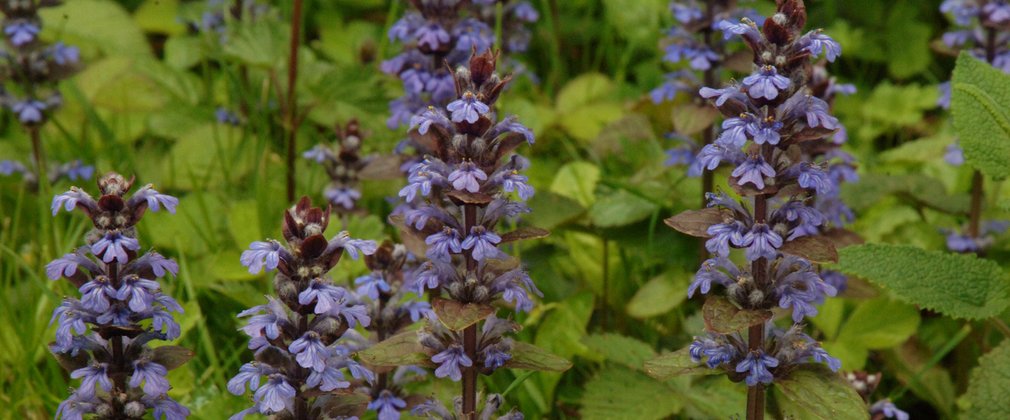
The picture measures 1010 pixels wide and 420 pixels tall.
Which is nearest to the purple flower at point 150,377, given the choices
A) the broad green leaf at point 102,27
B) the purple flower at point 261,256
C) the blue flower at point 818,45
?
the purple flower at point 261,256

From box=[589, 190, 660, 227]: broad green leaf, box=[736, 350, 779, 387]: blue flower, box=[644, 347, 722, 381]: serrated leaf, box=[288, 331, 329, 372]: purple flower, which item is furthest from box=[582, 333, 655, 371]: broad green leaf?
box=[288, 331, 329, 372]: purple flower

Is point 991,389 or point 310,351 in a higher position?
point 310,351

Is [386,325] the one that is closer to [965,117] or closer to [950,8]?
[965,117]

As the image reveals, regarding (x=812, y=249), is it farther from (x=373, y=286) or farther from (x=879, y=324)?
(x=879, y=324)

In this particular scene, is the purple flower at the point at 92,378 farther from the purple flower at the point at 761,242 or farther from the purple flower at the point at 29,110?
the purple flower at the point at 29,110

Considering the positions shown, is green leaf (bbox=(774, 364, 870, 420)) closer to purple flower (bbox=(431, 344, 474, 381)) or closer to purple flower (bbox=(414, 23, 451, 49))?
purple flower (bbox=(431, 344, 474, 381))

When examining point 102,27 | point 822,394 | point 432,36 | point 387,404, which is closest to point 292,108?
point 432,36
